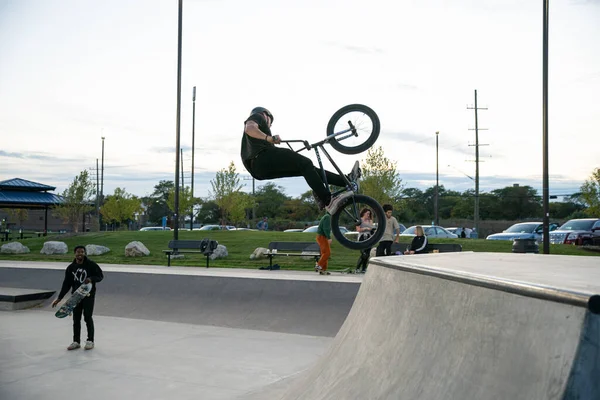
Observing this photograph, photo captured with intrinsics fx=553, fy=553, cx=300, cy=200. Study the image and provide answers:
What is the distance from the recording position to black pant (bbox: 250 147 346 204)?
6.55 meters

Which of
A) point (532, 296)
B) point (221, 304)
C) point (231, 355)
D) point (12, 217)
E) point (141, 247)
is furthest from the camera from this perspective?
point (12, 217)

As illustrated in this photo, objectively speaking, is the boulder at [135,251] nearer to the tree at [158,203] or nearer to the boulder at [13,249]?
the boulder at [13,249]

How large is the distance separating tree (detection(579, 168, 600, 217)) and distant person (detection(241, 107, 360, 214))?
1242 inches

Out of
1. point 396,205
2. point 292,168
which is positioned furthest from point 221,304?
point 396,205

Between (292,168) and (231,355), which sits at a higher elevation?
(292,168)

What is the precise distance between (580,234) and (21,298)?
789 inches

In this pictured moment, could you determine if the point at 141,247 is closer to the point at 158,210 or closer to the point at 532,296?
the point at 532,296

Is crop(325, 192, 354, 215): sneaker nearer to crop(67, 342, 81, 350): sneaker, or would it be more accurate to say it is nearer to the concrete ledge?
crop(67, 342, 81, 350): sneaker

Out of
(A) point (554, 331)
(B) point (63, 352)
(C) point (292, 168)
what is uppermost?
(C) point (292, 168)

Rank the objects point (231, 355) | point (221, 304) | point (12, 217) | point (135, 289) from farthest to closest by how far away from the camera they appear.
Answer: point (12, 217) → point (135, 289) → point (221, 304) → point (231, 355)

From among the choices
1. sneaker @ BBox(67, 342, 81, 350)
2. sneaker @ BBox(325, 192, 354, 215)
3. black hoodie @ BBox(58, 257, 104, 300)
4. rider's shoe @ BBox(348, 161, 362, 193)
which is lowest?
sneaker @ BBox(67, 342, 81, 350)

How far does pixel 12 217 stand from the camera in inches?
2717

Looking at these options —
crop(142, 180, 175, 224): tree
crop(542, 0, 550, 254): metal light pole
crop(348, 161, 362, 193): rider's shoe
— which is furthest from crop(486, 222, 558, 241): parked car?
crop(142, 180, 175, 224): tree

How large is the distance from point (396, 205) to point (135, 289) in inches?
1072
